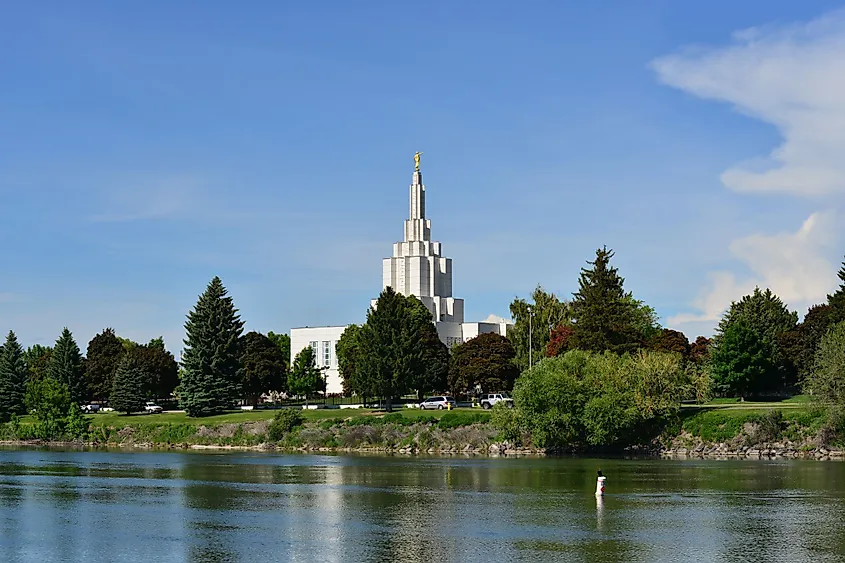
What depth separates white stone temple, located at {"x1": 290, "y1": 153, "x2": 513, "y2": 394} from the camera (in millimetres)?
179875

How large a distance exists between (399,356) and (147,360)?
129ft

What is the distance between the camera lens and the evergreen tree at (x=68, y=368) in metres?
126

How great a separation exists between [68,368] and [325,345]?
62.4 meters

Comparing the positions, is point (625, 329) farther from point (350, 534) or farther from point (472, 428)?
point (350, 534)

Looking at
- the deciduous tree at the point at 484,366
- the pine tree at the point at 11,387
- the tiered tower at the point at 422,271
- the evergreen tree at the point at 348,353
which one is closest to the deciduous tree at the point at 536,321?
the deciduous tree at the point at 484,366

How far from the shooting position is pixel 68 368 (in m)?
127

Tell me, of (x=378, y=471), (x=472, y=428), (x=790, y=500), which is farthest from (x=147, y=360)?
(x=790, y=500)

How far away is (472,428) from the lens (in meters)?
94.1

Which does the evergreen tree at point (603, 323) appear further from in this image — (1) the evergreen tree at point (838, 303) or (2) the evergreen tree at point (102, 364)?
(2) the evergreen tree at point (102, 364)

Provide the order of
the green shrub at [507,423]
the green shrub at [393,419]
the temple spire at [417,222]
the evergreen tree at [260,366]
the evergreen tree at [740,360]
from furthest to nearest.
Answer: the temple spire at [417,222]
the evergreen tree at [260,366]
the evergreen tree at [740,360]
the green shrub at [393,419]
the green shrub at [507,423]

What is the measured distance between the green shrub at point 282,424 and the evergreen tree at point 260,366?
95.7 feet

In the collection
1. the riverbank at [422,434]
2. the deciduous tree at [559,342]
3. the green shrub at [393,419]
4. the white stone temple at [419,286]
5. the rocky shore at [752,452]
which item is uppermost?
the white stone temple at [419,286]

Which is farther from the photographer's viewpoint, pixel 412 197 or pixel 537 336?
pixel 412 197

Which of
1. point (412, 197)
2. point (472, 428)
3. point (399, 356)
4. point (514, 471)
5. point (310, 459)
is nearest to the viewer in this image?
point (514, 471)
